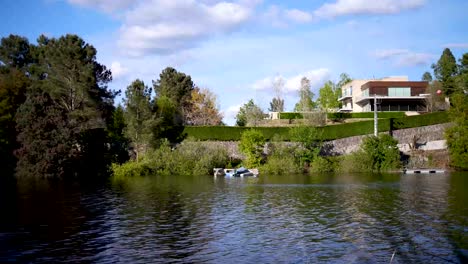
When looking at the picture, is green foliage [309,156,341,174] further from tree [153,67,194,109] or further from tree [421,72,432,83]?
tree [421,72,432,83]

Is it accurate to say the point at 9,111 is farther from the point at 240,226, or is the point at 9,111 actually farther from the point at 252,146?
the point at 240,226

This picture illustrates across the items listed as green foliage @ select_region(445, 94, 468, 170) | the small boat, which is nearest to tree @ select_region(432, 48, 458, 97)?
green foliage @ select_region(445, 94, 468, 170)

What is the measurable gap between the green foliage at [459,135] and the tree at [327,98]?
38.3 m

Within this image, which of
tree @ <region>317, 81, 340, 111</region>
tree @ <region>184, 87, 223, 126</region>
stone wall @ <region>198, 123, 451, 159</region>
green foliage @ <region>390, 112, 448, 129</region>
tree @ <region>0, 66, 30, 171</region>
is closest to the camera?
tree @ <region>0, 66, 30, 171</region>

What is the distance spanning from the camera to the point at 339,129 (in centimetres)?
6225

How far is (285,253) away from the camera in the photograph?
1619 centimetres

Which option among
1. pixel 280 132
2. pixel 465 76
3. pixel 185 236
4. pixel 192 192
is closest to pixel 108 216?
pixel 185 236

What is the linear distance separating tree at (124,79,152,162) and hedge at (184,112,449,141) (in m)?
6.72

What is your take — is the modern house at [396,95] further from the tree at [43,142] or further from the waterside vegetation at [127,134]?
the tree at [43,142]

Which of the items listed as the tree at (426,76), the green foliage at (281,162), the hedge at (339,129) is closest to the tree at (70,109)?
the hedge at (339,129)

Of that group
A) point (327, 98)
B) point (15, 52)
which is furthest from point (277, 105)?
point (15, 52)

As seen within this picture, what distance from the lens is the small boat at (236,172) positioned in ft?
172

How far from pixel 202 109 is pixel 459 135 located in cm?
4935

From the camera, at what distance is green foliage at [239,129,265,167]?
58531mm
